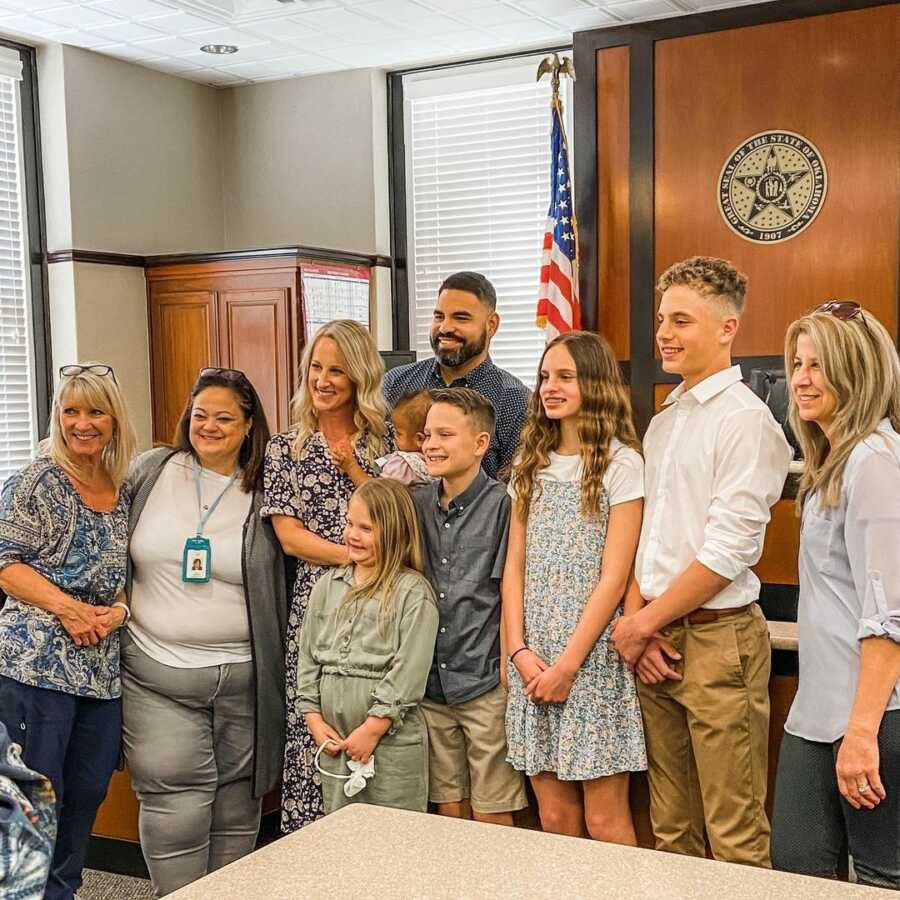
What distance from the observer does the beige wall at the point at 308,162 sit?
6.43 meters

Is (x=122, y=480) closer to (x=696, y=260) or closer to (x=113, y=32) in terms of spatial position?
(x=696, y=260)

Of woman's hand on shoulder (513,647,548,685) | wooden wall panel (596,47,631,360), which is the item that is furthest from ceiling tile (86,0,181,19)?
woman's hand on shoulder (513,647,548,685)

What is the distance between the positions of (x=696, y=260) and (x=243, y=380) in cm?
119

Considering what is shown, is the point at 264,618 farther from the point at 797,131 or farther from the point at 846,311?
the point at 797,131

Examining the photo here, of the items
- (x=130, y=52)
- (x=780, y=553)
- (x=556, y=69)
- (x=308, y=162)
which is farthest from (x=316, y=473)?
(x=308, y=162)

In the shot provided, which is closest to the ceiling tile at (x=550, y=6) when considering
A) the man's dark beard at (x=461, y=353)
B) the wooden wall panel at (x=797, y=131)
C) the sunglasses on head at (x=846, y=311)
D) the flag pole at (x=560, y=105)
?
the flag pole at (x=560, y=105)

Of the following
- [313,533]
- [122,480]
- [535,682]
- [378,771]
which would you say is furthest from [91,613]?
[535,682]

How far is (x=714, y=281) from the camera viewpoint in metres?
2.40

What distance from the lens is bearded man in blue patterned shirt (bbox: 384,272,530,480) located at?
3.02 meters

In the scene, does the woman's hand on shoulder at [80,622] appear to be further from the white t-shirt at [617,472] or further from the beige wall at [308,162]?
the beige wall at [308,162]

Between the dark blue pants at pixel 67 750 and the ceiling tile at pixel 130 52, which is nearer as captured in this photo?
the dark blue pants at pixel 67 750

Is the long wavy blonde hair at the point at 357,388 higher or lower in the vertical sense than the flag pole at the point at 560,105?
lower

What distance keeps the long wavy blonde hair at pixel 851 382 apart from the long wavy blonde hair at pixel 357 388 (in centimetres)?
118

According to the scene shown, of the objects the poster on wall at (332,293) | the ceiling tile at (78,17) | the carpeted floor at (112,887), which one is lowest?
the carpeted floor at (112,887)
